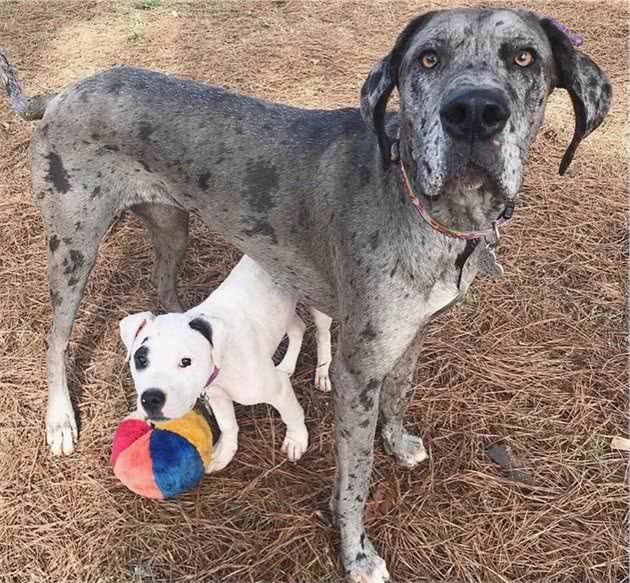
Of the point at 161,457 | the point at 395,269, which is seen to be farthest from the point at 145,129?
the point at 161,457

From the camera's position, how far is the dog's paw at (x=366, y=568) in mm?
2967

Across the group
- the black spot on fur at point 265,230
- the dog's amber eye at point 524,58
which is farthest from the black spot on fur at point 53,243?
the dog's amber eye at point 524,58

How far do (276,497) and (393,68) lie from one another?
2.09 m

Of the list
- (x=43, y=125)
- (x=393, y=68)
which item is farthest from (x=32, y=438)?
(x=393, y=68)

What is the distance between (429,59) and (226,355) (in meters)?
1.58

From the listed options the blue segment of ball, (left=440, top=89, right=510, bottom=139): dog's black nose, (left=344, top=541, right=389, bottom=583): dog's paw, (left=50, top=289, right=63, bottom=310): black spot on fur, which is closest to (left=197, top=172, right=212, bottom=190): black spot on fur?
(left=50, top=289, right=63, bottom=310): black spot on fur

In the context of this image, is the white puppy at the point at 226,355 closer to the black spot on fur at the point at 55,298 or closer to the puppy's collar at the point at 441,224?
the black spot on fur at the point at 55,298

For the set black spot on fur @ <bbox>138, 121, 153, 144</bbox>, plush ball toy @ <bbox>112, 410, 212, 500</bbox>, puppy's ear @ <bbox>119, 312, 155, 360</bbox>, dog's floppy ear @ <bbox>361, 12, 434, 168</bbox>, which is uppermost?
dog's floppy ear @ <bbox>361, 12, 434, 168</bbox>

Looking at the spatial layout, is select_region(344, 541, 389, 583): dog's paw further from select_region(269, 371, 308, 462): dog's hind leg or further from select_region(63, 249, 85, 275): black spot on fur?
select_region(63, 249, 85, 275): black spot on fur

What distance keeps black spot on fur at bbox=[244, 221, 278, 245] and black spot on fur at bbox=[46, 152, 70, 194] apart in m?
0.93

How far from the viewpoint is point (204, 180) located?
3.11 metres

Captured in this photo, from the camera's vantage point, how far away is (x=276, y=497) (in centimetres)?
331

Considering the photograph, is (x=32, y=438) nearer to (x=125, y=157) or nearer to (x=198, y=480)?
(x=198, y=480)

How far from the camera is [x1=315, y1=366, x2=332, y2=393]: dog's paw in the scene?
3830 mm
